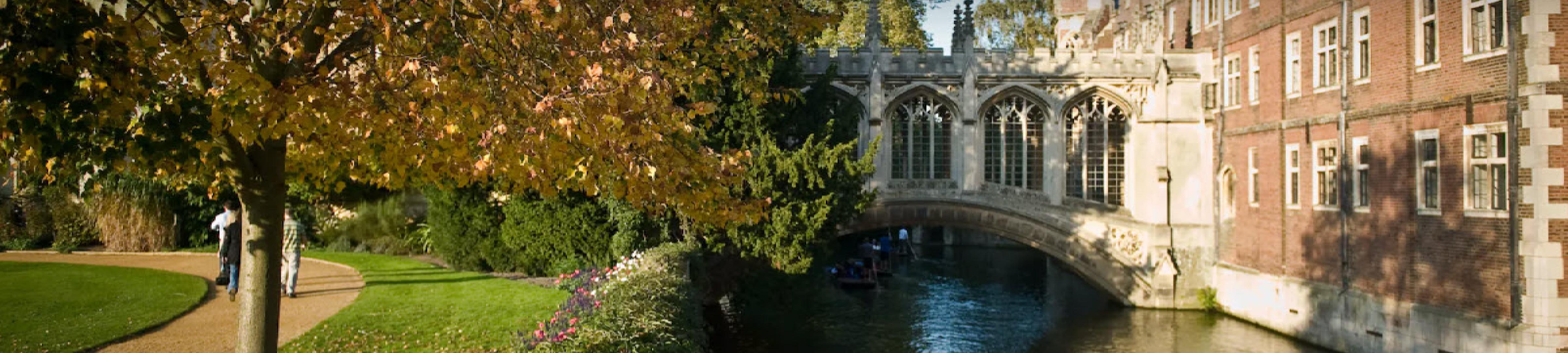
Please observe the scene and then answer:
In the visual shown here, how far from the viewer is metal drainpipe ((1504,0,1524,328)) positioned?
1422 centimetres

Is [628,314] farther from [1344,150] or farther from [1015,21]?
[1015,21]

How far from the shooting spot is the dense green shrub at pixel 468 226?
66.3ft

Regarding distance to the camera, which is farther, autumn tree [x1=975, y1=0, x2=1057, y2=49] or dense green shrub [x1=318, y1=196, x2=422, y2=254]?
autumn tree [x1=975, y1=0, x2=1057, y2=49]

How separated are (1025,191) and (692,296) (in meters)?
13.8

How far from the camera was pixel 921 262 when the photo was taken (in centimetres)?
3816

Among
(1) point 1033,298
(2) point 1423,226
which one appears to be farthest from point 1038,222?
(2) point 1423,226

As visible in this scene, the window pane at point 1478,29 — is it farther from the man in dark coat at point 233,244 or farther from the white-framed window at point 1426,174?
the man in dark coat at point 233,244

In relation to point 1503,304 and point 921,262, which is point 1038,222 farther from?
point 921,262

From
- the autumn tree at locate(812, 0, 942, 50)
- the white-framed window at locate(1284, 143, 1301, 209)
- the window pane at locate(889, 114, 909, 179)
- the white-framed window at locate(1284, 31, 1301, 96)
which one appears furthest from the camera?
the autumn tree at locate(812, 0, 942, 50)

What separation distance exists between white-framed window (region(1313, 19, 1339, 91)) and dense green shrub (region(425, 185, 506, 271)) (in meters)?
15.7

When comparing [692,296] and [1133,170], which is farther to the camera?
[1133,170]

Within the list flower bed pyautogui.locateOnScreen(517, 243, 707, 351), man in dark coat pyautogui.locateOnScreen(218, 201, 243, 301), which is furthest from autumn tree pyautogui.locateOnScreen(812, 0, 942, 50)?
flower bed pyautogui.locateOnScreen(517, 243, 707, 351)

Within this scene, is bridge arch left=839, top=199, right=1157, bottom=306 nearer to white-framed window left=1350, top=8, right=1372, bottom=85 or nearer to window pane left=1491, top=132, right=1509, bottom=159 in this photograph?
white-framed window left=1350, top=8, right=1372, bottom=85

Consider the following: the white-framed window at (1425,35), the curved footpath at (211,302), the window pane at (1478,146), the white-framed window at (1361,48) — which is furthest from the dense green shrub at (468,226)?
the window pane at (1478,146)
